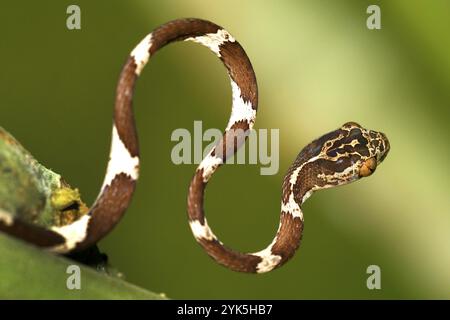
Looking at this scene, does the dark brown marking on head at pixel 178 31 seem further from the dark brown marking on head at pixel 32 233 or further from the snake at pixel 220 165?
the dark brown marking on head at pixel 32 233

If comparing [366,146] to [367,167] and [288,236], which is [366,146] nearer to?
[367,167]

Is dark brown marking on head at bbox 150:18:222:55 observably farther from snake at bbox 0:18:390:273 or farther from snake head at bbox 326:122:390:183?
snake head at bbox 326:122:390:183

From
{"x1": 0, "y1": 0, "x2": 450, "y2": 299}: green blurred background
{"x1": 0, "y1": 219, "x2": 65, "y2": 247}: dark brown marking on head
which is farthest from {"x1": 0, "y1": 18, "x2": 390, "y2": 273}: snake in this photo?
{"x1": 0, "y1": 0, "x2": 450, "y2": 299}: green blurred background

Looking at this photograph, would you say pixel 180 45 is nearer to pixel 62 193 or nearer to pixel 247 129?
pixel 247 129

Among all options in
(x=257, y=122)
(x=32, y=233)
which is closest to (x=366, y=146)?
(x=257, y=122)

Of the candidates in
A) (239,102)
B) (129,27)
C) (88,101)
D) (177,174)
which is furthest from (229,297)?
(129,27)

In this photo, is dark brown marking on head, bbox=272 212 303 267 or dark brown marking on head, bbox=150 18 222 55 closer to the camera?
dark brown marking on head, bbox=150 18 222 55
